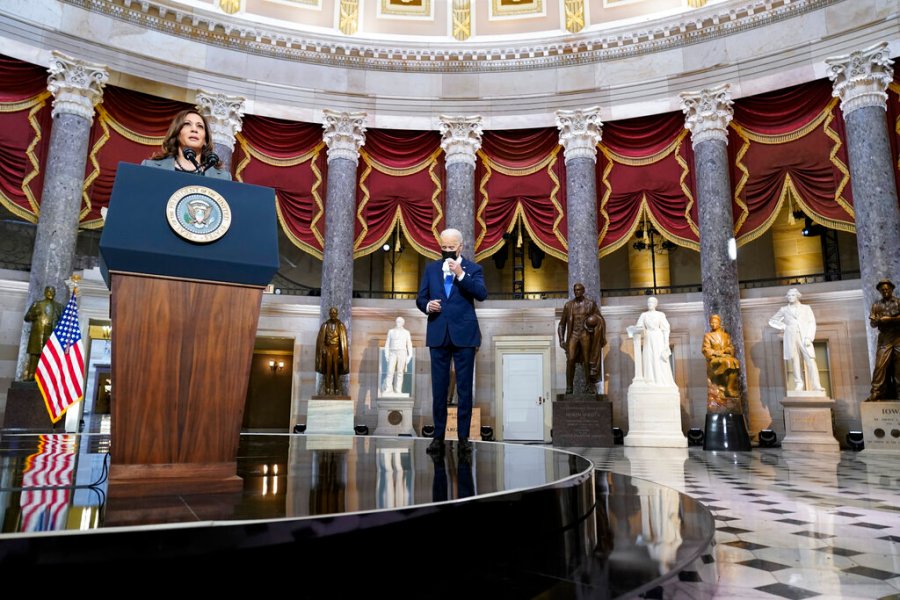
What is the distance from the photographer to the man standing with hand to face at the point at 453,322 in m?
3.96

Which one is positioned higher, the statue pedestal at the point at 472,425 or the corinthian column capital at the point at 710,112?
the corinthian column capital at the point at 710,112

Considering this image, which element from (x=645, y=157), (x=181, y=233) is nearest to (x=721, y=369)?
(x=645, y=157)

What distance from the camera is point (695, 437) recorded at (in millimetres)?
12664

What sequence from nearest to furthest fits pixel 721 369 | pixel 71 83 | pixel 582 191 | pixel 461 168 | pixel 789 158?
pixel 721 369 → pixel 71 83 → pixel 789 158 → pixel 582 191 → pixel 461 168

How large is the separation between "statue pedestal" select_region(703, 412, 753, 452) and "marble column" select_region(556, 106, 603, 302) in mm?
3540

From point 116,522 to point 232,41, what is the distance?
1436cm

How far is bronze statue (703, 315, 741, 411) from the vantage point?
1123 cm

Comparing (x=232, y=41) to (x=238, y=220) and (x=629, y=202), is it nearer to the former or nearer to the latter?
(x=629, y=202)

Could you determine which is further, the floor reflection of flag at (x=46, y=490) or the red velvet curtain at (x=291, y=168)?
the red velvet curtain at (x=291, y=168)

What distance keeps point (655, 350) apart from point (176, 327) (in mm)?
10494

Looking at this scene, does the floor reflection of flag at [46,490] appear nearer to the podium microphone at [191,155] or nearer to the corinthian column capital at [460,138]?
the podium microphone at [191,155]

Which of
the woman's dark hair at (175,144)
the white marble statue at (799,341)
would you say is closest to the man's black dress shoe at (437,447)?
the woman's dark hair at (175,144)

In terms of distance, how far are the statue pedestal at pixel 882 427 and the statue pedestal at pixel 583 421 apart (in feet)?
13.2

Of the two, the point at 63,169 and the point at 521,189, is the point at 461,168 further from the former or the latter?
the point at 63,169
